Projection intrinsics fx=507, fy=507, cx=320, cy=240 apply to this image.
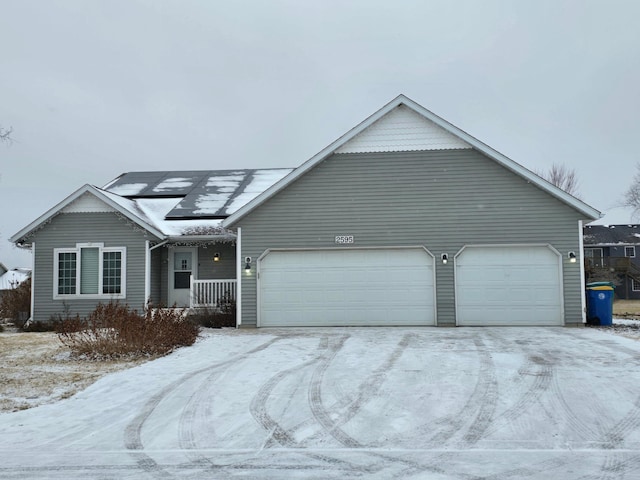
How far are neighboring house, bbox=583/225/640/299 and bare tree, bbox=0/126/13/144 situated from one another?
34066mm

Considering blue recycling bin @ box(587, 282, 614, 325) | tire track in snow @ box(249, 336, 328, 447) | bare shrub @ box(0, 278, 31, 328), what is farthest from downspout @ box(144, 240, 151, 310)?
blue recycling bin @ box(587, 282, 614, 325)

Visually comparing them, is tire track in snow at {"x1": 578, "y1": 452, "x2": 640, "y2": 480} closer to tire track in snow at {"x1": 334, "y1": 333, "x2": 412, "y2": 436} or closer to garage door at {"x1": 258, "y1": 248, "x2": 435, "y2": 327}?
tire track in snow at {"x1": 334, "y1": 333, "x2": 412, "y2": 436}

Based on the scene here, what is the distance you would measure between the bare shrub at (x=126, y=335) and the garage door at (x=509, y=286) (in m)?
7.32

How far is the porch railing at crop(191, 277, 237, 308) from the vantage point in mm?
15703

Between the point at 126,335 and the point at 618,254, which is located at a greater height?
the point at 618,254

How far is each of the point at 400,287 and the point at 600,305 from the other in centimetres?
530

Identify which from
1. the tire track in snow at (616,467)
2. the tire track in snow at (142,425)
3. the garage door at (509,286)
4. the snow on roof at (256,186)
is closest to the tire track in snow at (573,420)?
the tire track in snow at (616,467)

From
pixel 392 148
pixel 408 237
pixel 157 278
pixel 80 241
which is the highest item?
pixel 392 148

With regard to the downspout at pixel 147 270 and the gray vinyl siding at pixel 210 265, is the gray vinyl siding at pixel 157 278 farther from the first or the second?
the downspout at pixel 147 270

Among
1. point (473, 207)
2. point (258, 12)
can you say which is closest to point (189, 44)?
point (258, 12)

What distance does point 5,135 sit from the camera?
15992 mm

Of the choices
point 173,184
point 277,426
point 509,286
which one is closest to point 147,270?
point 173,184

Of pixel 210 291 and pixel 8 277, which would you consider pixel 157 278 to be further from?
pixel 8 277

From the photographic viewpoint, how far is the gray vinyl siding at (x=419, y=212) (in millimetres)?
13547
